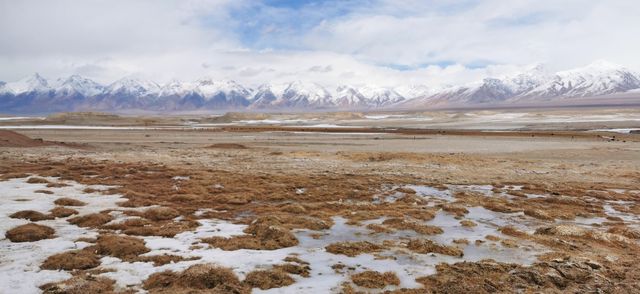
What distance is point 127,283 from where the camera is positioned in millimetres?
9102

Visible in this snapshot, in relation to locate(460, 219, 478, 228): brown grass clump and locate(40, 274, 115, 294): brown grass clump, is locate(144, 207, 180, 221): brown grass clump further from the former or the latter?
locate(460, 219, 478, 228): brown grass clump

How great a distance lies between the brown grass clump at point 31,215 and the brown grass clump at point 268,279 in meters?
8.89

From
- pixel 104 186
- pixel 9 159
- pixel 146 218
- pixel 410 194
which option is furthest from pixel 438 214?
pixel 9 159

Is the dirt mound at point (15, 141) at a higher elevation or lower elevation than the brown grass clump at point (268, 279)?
higher

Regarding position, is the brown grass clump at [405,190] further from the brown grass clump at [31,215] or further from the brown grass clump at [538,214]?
the brown grass clump at [31,215]

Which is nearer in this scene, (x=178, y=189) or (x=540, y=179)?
(x=178, y=189)

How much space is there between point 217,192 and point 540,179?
790 inches

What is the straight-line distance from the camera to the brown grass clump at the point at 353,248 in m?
11.7

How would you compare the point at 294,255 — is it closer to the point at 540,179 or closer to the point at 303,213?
the point at 303,213

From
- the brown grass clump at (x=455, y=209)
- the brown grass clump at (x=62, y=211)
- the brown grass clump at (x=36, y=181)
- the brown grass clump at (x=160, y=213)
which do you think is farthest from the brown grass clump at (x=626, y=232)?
the brown grass clump at (x=36, y=181)

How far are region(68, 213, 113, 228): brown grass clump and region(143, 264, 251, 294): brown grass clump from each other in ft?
18.9

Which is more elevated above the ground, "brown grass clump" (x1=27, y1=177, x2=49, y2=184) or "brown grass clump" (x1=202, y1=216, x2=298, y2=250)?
"brown grass clump" (x1=27, y1=177, x2=49, y2=184)

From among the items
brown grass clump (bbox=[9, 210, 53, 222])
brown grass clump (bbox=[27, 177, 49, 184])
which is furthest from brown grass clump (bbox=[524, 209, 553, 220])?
brown grass clump (bbox=[27, 177, 49, 184])

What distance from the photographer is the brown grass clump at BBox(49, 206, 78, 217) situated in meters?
14.8
